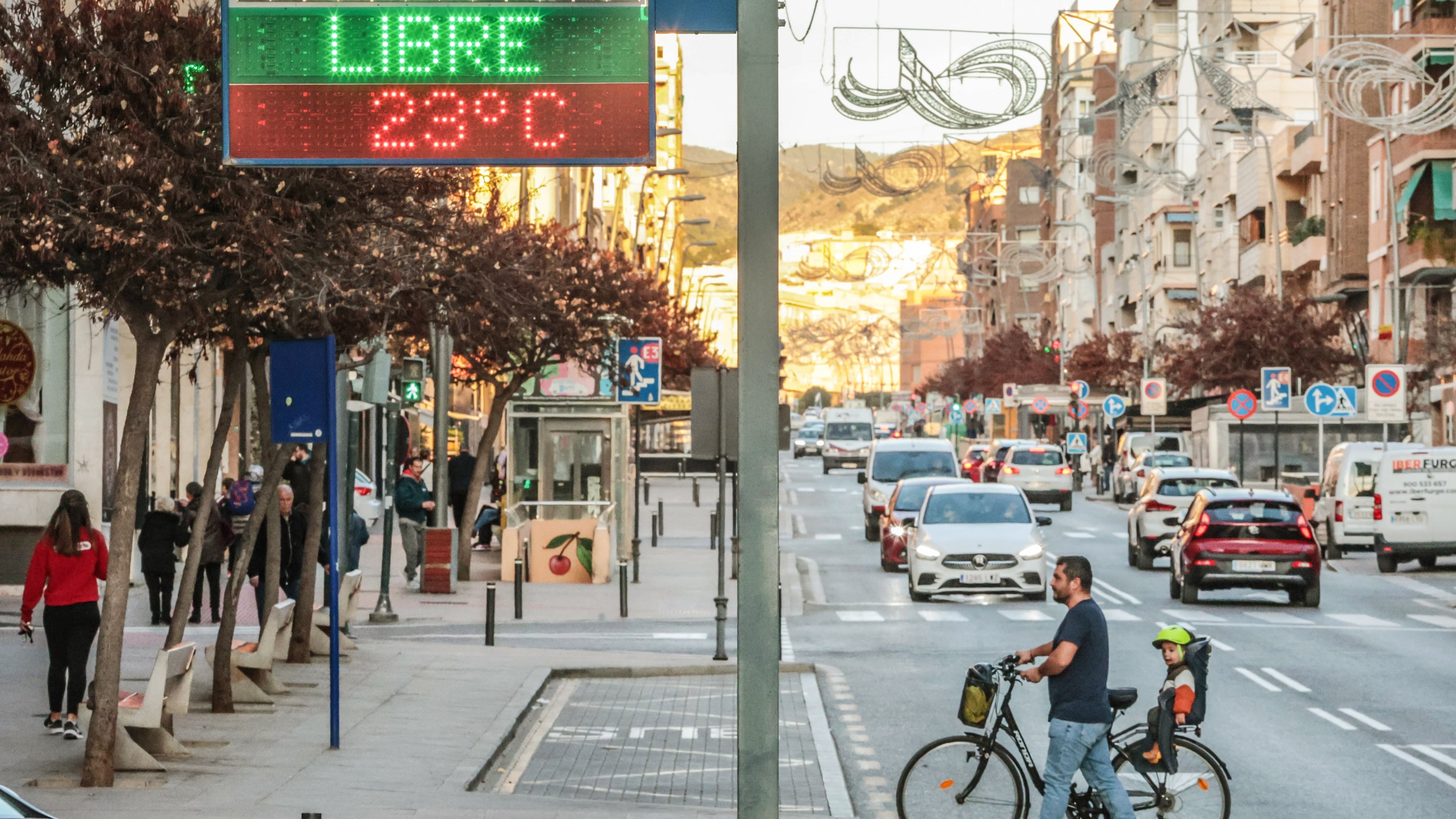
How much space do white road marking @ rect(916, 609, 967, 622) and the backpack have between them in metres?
8.45

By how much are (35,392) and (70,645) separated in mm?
15128

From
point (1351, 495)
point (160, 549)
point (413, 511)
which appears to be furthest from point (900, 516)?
point (160, 549)

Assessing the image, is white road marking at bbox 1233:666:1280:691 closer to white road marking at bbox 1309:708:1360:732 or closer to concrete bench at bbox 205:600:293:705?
white road marking at bbox 1309:708:1360:732

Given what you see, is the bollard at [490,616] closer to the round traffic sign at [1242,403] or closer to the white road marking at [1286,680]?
the white road marking at [1286,680]

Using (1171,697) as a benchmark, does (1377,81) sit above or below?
above

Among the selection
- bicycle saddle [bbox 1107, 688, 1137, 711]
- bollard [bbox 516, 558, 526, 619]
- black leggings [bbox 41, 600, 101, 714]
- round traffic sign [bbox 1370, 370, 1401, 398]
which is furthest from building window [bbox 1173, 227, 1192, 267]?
bicycle saddle [bbox 1107, 688, 1137, 711]

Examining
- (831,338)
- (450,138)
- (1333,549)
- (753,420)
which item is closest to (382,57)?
(450,138)

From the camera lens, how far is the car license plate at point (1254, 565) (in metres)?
27.5

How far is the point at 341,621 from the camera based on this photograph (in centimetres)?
2033

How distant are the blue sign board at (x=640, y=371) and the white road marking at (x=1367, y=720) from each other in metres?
16.1

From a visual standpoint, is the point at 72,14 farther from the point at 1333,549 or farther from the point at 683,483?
the point at 683,483

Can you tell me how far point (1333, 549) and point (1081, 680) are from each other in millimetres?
29568

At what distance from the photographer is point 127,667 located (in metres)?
18.5

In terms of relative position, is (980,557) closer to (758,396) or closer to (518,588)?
(518,588)
